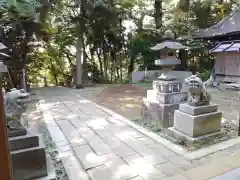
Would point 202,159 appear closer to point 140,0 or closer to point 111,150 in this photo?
point 111,150

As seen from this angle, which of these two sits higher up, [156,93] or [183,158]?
[156,93]

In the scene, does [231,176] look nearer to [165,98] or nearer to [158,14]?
[165,98]

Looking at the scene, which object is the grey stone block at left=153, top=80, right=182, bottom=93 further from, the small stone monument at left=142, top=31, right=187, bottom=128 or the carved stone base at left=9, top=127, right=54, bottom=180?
the carved stone base at left=9, top=127, right=54, bottom=180

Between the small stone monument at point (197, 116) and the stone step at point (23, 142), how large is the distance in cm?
247

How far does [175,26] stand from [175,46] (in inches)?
298

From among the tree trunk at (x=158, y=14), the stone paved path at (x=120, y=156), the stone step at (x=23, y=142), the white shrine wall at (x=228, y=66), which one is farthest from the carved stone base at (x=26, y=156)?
the tree trunk at (x=158, y=14)

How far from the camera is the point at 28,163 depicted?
88.1 inches

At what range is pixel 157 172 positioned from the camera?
261cm

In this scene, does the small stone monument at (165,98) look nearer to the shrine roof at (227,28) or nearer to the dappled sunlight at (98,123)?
the dappled sunlight at (98,123)

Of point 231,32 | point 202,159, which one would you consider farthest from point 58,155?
point 231,32

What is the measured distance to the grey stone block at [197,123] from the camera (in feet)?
11.3

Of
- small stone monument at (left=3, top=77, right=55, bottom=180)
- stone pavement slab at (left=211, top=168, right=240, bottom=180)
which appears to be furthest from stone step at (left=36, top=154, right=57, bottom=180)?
stone pavement slab at (left=211, top=168, right=240, bottom=180)

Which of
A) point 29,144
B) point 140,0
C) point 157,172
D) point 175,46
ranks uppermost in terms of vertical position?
point 140,0

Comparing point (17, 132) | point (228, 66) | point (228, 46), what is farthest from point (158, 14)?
point (17, 132)
